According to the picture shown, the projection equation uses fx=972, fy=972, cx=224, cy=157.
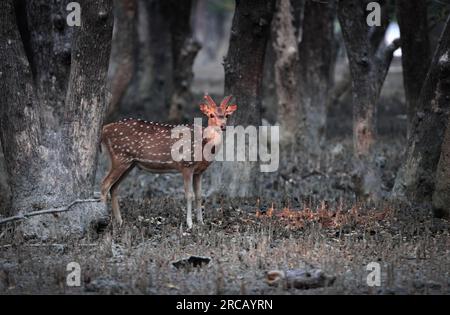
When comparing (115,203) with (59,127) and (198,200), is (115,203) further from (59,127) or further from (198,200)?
(59,127)

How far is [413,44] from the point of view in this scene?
16.1 meters

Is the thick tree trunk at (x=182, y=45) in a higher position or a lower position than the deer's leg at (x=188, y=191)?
higher

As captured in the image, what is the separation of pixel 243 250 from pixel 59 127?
2994 mm

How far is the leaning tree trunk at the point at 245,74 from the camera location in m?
14.4

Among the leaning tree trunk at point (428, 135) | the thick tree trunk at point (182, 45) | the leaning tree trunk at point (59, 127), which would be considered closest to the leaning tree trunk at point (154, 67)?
the thick tree trunk at point (182, 45)

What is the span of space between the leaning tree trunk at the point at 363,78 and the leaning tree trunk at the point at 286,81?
4.37m

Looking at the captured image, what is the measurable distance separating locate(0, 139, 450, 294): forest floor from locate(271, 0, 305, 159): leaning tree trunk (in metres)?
5.51

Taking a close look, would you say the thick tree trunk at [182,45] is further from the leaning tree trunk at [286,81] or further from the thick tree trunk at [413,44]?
the thick tree trunk at [413,44]

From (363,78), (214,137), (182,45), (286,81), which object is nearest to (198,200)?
(214,137)

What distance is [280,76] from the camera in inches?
787
